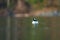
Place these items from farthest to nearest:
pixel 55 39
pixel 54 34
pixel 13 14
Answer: pixel 13 14 < pixel 54 34 < pixel 55 39

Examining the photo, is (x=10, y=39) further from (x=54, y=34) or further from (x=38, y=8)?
(x=38, y=8)

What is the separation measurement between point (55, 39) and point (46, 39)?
674 mm

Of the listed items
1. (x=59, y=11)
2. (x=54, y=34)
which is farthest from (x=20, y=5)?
(x=54, y=34)

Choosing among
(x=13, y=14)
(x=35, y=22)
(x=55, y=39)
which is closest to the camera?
(x=55, y=39)

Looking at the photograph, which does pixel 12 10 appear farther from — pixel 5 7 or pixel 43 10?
pixel 43 10

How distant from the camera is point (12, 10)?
5659 centimetres

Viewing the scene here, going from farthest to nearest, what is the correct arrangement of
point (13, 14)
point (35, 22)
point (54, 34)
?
point (13, 14)
point (35, 22)
point (54, 34)

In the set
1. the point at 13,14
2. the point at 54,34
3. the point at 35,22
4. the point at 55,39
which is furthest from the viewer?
the point at 13,14

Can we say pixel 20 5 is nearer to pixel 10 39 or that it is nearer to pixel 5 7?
pixel 5 7

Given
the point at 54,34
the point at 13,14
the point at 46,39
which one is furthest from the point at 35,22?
the point at 13,14

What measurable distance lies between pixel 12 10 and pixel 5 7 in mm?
1843

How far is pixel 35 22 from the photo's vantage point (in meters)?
36.9

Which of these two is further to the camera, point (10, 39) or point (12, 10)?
point (12, 10)

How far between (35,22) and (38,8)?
70.5 ft
